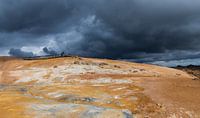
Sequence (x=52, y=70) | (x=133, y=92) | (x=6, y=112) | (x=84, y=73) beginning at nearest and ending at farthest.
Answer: (x=6, y=112)
(x=133, y=92)
(x=84, y=73)
(x=52, y=70)

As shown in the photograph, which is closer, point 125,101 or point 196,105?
point 196,105

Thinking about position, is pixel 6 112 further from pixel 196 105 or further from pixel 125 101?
pixel 196 105

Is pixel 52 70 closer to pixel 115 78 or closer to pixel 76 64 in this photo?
pixel 76 64

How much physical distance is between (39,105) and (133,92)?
20.4 metres

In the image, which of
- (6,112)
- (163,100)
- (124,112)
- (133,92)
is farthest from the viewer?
(133,92)

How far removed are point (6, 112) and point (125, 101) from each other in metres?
19.8

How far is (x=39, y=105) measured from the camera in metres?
40.5

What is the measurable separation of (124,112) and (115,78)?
39816 mm

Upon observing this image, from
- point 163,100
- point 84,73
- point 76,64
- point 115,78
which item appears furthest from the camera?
point 76,64

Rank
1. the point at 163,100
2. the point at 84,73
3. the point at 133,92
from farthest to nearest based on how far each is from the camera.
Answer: the point at 84,73 → the point at 133,92 → the point at 163,100

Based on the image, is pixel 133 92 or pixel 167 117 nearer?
pixel 167 117

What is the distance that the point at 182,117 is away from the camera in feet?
127

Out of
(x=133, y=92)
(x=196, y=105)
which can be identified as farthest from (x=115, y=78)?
(x=196, y=105)

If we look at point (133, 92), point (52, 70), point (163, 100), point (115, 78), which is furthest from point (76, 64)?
point (163, 100)
